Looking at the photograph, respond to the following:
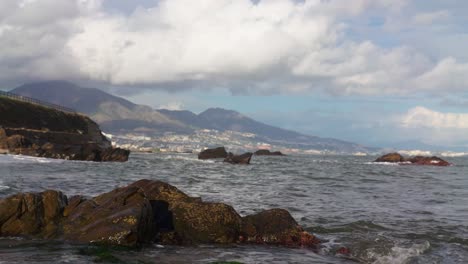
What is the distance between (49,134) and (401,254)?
93.1m

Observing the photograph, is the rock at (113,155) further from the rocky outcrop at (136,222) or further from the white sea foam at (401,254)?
the white sea foam at (401,254)

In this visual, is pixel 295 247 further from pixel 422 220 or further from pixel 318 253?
pixel 422 220

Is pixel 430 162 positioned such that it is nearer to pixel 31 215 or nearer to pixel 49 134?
pixel 49 134

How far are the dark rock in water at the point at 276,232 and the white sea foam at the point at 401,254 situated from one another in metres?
2.17

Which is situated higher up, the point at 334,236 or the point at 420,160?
the point at 420,160

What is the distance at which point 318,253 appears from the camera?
13.6 m

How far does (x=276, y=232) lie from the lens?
1508 cm

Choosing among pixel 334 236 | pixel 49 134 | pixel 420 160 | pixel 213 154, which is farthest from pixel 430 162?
pixel 334 236

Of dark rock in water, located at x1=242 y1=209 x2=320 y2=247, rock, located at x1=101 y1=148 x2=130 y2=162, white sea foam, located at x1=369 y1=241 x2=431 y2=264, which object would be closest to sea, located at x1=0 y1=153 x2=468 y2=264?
white sea foam, located at x1=369 y1=241 x2=431 y2=264

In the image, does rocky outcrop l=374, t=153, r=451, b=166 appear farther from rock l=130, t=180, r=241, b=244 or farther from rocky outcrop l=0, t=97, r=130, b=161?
rock l=130, t=180, r=241, b=244

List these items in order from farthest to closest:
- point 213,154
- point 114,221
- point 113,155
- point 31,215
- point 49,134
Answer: point 213,154 < point 49,134 < point 113,155 < point 31,215 < point 114,221

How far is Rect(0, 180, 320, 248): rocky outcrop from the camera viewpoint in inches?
507

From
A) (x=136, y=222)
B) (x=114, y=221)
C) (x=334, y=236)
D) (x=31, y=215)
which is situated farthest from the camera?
(x=334, y=236)

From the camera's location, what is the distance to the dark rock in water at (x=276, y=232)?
14836 millimetres
